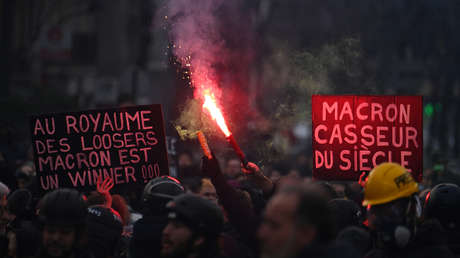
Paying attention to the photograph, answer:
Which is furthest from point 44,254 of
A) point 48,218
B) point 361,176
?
point 361,176

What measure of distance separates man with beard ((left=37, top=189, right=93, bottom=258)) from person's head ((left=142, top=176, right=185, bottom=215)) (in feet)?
3.14

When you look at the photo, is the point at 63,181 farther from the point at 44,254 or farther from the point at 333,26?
the point at 333,26

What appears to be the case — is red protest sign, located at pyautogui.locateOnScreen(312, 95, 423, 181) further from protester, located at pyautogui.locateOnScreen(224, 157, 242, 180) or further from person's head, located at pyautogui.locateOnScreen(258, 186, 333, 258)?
person's head, located at pyautogui.locateOnScreen(258, 186, 333, 258)

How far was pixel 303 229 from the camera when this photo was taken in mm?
2949

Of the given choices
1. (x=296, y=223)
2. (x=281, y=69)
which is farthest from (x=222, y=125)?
(x=281, y=69)

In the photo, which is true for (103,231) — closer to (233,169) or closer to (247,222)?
(247,222)

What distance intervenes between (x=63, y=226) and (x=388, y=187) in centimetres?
206

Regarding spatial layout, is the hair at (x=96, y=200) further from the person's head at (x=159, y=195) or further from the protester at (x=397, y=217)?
the protester at (x=397, y=217)

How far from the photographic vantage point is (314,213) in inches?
116

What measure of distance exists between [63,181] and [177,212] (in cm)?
297

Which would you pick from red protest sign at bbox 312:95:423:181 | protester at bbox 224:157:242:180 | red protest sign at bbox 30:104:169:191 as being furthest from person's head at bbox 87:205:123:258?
protester at bbox 224:157:242:180

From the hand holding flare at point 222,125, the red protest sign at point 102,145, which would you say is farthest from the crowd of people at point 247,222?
the red protest sign at point 102,145

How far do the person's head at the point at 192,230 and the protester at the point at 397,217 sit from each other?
1005mm

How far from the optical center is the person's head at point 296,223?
9.67ft
